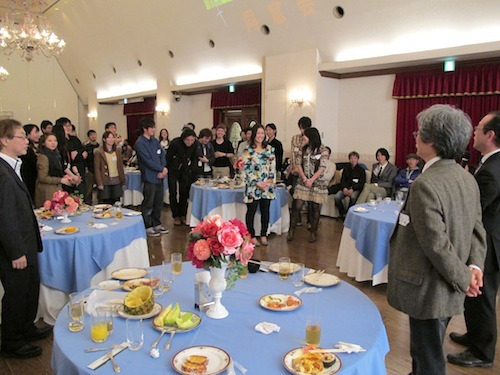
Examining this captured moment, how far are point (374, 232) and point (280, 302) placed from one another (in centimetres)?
209

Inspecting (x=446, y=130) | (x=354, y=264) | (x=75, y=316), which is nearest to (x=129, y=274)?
(x=75, y=316)

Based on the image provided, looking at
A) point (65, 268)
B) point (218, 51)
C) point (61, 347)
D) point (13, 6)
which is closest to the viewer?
point (61, 347)

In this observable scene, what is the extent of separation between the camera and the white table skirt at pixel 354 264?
379cm

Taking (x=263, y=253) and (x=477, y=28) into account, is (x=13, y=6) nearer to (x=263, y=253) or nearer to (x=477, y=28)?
(x=263, y=253)

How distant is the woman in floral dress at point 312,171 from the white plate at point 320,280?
2977 mm

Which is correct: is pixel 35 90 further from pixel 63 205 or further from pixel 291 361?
pixel 291 361

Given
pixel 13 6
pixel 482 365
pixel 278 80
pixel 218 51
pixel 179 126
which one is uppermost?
pixel 13 6

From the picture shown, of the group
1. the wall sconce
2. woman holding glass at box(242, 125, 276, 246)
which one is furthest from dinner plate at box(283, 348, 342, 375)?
the wall sconce

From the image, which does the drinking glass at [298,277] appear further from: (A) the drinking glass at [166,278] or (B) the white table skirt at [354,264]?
(B) the white table skirt at [354,264]

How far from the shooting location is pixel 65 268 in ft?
10.1

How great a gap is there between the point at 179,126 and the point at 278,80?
13.8ft

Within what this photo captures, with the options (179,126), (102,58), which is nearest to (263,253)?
(179,126)

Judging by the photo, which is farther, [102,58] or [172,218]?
[102,58]

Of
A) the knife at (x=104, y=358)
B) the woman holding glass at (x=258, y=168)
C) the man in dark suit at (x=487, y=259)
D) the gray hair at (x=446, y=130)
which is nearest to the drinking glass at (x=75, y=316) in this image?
the knife at (x=104, y=358)
